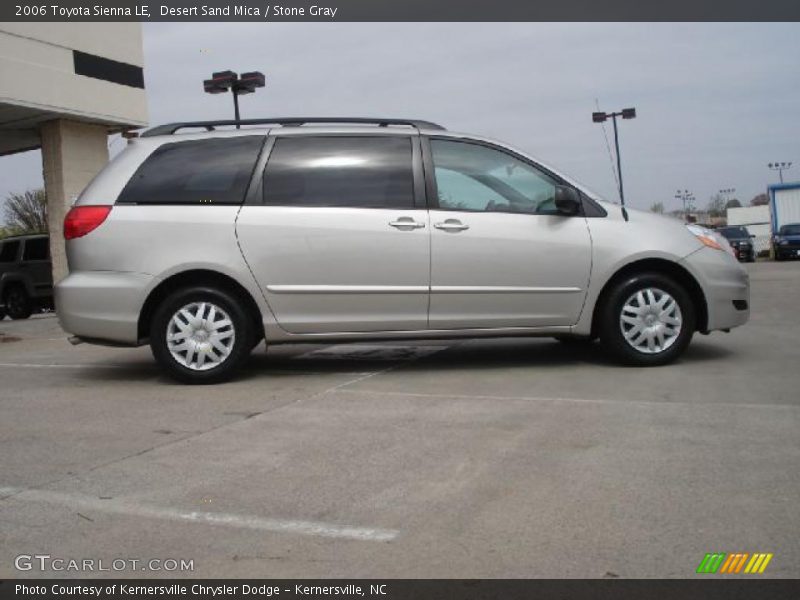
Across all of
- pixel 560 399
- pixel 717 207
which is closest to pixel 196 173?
pixel 560 399

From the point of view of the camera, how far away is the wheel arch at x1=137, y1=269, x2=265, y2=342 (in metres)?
5.94

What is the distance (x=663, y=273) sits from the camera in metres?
6.26

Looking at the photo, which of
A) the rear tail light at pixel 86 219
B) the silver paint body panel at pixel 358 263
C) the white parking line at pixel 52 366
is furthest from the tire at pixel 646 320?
the white parking line at pixel 52 366

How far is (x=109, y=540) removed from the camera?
10.1 feet

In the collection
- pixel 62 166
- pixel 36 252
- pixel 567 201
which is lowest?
pixel 567 201

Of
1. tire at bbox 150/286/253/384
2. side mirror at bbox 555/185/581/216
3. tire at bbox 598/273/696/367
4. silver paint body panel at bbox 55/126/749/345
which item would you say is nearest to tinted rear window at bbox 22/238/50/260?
silver paint body panel at bbox 55/126/749/345

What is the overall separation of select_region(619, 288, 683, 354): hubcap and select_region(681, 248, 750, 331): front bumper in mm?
277

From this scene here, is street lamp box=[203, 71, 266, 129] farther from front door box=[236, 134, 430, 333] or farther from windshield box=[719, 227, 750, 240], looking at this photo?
windshield box=[719, 227, 750, 240]

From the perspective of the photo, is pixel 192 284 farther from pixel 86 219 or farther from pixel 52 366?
pixel 52 366

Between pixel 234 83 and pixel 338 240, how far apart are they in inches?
391

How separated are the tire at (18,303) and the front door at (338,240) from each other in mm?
12429

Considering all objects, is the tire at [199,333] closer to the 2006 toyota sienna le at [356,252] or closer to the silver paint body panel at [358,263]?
the 2006 toyota sienna le at [356,252]
